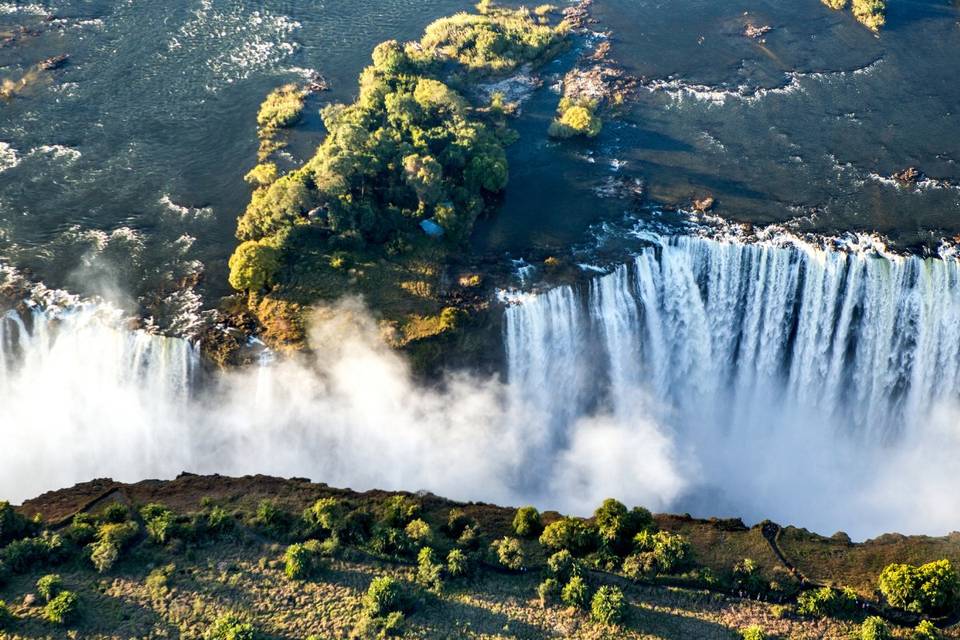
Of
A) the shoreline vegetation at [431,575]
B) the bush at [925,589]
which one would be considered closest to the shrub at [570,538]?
the shoreline vegetation at [431,575]

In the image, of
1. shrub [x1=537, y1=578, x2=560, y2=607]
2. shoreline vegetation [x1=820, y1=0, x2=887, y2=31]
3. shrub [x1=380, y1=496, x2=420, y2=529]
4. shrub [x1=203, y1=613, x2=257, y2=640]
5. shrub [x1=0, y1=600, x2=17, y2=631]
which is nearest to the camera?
shrub [x1=203, y1=613, x2=257, y2=640]

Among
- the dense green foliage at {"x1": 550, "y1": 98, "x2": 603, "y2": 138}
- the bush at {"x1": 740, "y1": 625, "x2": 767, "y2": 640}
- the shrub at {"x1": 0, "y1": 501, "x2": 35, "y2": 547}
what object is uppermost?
the dense green foliage at {"x1": 550, "y1": 98, "x2": 603, "y2": 138}

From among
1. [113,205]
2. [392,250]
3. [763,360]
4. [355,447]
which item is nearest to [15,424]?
[113,205]

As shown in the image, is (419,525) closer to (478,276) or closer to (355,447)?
(355,447)

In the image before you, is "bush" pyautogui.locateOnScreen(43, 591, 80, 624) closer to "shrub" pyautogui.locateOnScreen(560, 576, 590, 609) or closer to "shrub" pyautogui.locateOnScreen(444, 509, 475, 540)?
"shrub" pyautogui.locateOnScreen(444, 509, 475, 540)

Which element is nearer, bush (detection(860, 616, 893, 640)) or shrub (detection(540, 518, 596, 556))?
bush (detection(860, 616, 893, 640))

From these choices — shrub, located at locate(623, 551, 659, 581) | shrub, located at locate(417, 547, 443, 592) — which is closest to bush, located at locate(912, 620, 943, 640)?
shrub, located at locate(623, 551, 659, 581)

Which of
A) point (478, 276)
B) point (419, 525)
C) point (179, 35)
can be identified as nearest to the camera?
point (419, 525)
